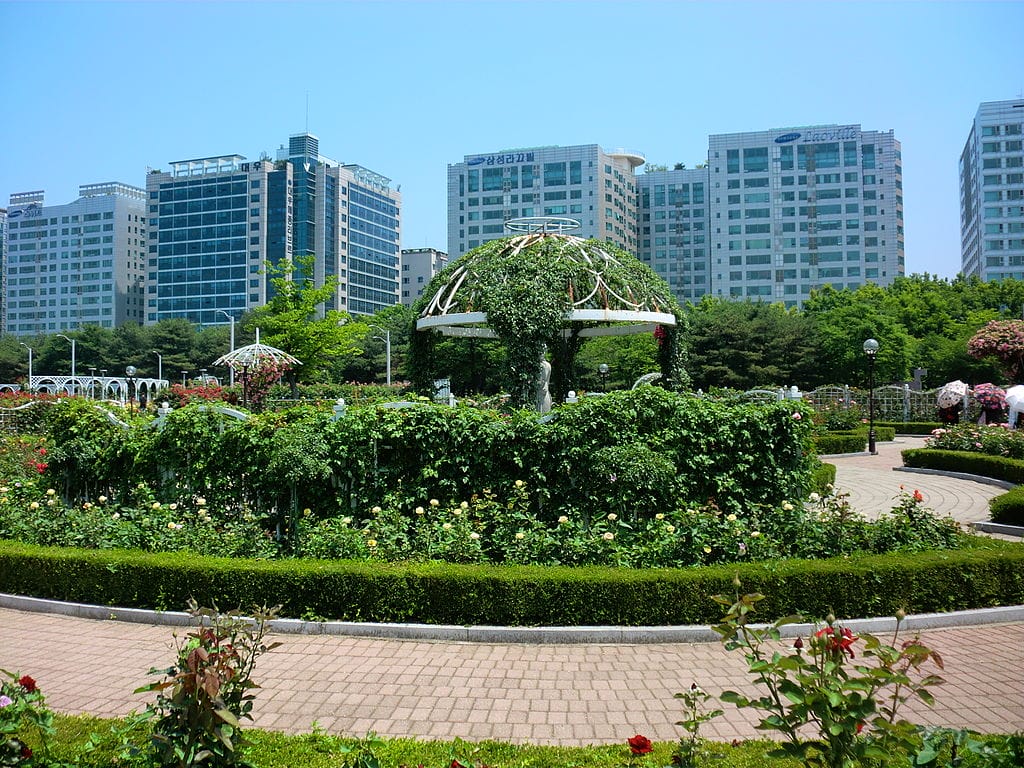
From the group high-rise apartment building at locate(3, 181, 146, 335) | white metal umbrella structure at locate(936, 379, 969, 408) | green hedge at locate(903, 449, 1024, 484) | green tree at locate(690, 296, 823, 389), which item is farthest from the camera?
high-rise apartment building at locate(3, 181, 146, 335)

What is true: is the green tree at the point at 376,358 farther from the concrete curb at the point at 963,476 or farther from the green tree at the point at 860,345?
the concrete curb at the point at 963,476

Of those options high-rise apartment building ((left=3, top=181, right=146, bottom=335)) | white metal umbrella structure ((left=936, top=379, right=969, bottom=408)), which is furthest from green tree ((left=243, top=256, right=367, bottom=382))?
high-rise apartment building ((left=3, top=181, right=146, bottom=335))

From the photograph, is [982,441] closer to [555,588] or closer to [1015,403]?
[1015,403]

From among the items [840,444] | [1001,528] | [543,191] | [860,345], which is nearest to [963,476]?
[840,444]

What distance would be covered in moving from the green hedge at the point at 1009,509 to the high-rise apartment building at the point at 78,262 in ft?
454

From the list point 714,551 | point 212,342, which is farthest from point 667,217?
point 714,551

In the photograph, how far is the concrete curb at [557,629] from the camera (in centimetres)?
609

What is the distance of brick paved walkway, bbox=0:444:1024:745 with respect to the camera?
4.52m

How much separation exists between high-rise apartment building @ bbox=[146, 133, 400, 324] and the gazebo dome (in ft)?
341

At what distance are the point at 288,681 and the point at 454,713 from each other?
1375mm

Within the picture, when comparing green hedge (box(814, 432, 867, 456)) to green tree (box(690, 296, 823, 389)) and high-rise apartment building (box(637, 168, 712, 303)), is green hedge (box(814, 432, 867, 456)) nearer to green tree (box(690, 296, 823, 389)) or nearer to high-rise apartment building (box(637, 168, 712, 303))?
green tree (box(690, 296, 823, 389))

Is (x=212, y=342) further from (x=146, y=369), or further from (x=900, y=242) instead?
(x=900, y=242)

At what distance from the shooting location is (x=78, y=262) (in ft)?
432

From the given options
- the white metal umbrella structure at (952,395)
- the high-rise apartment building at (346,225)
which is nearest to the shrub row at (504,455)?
the white metal umbrella structure at (952,395)
